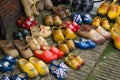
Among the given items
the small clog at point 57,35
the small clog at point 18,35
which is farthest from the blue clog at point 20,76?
the small clog at point 57,35

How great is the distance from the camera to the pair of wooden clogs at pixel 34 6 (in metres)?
5.04

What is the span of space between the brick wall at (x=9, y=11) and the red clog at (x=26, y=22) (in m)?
0.11

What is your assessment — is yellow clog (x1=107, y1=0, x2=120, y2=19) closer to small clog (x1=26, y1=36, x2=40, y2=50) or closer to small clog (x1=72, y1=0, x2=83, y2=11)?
small clog (x1=72, y1=0, x2=83, y2=11)

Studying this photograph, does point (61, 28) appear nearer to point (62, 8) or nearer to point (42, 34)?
point (42, 34)

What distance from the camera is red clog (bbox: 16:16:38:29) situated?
4.88 metres

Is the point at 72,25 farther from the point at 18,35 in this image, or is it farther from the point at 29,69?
the point at 29,69

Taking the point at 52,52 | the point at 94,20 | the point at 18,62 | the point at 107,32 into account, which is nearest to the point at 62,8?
the point at 94,20

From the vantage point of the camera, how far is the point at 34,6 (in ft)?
17.0

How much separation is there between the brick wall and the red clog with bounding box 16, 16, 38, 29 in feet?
0.38

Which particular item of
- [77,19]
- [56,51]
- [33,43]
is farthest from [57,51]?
[77,19]

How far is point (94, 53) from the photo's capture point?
453cm

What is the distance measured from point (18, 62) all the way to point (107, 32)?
1.57m

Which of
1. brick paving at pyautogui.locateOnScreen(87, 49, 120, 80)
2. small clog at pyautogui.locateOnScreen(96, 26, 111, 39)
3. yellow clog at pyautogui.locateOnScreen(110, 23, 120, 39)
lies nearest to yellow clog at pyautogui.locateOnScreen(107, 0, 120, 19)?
yellow clog at pyautogui.locateOnScreen(110, 23, 120, 39)

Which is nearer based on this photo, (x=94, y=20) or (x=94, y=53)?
(x=94, y=53)
